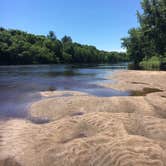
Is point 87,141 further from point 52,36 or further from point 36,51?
point 52,36

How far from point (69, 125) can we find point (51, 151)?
203cm

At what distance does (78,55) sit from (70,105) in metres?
124

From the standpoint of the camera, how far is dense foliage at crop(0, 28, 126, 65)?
89.5m

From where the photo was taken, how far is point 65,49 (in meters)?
132

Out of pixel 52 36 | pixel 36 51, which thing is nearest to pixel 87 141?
pixel 36 51

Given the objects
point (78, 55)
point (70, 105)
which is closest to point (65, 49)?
point (78, 55)

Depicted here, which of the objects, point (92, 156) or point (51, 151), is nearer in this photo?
point (92, 156)

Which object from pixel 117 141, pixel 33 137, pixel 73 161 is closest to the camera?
pixel 73 161

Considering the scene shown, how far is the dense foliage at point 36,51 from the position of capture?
89500 millimetres

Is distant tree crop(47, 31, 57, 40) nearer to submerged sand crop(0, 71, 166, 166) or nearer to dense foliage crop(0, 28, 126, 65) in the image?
dense foliage crop(0, 28, 126, 65)

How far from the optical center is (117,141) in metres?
6.32

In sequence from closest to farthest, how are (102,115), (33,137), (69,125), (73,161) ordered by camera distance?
(73,161), (33,137), (69,125), (102,115)

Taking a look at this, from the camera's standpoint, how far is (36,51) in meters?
105

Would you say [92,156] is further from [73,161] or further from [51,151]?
[51,151]
